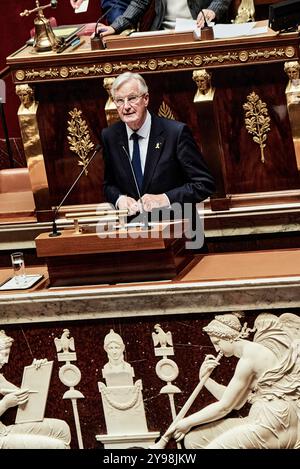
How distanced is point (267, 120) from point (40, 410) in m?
1.93

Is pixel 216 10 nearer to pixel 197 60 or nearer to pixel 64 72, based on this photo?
pixel 197 60

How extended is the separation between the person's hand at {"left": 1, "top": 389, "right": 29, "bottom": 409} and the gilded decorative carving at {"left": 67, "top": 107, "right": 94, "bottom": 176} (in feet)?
5.50

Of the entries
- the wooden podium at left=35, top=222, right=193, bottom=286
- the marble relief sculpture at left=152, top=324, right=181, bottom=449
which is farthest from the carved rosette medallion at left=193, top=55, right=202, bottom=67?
the marble relief sculpture at left=152, top=324, right=181, bottom=449

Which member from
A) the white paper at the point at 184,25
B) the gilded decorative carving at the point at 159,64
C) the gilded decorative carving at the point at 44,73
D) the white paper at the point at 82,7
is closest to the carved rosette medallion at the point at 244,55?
the gilded decorative carving at the point at 159,64

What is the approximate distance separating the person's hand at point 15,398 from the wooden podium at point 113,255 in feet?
1.44

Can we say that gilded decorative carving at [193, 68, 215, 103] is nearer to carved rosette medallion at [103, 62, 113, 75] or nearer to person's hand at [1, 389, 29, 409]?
carved rosette medallion at [103, 62, 113, 75]

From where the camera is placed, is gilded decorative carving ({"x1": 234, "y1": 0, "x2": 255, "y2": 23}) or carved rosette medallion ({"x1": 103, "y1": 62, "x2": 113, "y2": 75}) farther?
gilded decorative carving ({"x1": 234, "y1": 0, "x2": 255, "y2": 23})

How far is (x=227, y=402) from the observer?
4980 mm

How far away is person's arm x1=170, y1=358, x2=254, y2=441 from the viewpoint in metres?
4.95

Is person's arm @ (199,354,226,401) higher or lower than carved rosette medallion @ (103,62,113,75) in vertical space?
lower

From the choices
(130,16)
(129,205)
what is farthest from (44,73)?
(129,205)

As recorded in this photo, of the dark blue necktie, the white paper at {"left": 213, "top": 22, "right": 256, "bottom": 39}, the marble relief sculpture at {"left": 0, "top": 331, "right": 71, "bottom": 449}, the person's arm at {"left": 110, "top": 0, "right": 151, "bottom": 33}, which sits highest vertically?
the person's arm at {"left": 110, "top": 0, "right": 151, "bottom": 33}

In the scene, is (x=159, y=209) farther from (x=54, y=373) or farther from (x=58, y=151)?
(x=58, y=151)

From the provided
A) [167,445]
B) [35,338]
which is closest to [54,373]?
[35,338]
